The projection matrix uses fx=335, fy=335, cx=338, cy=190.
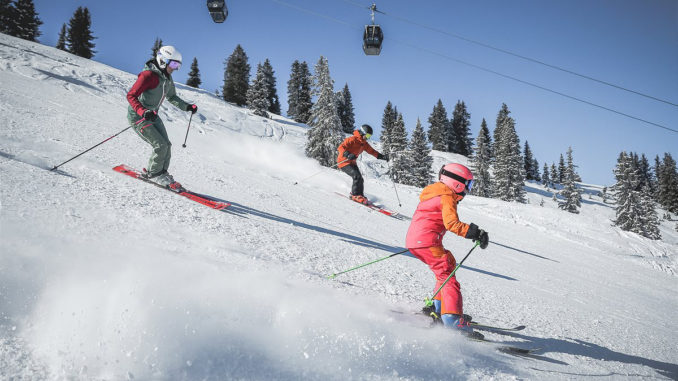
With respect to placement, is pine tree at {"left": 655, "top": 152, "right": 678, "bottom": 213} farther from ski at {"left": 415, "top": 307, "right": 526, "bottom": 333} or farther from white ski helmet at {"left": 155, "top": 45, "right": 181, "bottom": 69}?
white ski helmet at {"left": 155, "top": 45, "right": 181, "bottom": 69}

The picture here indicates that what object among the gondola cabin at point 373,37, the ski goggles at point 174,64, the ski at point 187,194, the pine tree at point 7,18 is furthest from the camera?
the pine tree at point 7,18

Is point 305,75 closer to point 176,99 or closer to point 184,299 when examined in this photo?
point 176,99

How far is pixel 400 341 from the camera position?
2.60m

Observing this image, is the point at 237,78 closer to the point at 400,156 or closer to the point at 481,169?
the point at 400,156

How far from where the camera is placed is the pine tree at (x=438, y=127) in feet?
229

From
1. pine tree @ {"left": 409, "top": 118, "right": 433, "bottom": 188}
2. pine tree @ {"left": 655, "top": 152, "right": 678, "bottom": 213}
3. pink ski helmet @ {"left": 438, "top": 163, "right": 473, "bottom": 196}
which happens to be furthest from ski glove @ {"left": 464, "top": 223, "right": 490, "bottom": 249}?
pine tree @ {"left": 655, "top": 152, "right": 678, "bottom": 213}

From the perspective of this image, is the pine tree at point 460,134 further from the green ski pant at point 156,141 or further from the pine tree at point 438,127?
the green ski pant at point 156,141

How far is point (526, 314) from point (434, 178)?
44.3 metres

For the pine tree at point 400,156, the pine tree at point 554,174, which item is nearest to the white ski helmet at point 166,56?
the pine tree at point 400,156

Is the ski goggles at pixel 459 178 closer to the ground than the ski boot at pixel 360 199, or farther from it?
farther from it

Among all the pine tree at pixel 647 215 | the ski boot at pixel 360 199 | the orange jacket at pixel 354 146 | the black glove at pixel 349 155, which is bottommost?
the ski boot at pixel 360 199

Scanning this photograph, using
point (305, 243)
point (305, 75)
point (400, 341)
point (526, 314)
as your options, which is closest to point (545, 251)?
point (526, 314)

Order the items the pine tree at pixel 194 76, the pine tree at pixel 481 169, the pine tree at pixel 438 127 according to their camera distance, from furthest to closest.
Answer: the pine tree at pixel 438 127 < the pine tree at pixel 194 76 < the pine tree at pixel 481 169

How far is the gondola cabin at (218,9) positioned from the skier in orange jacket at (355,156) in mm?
6660
